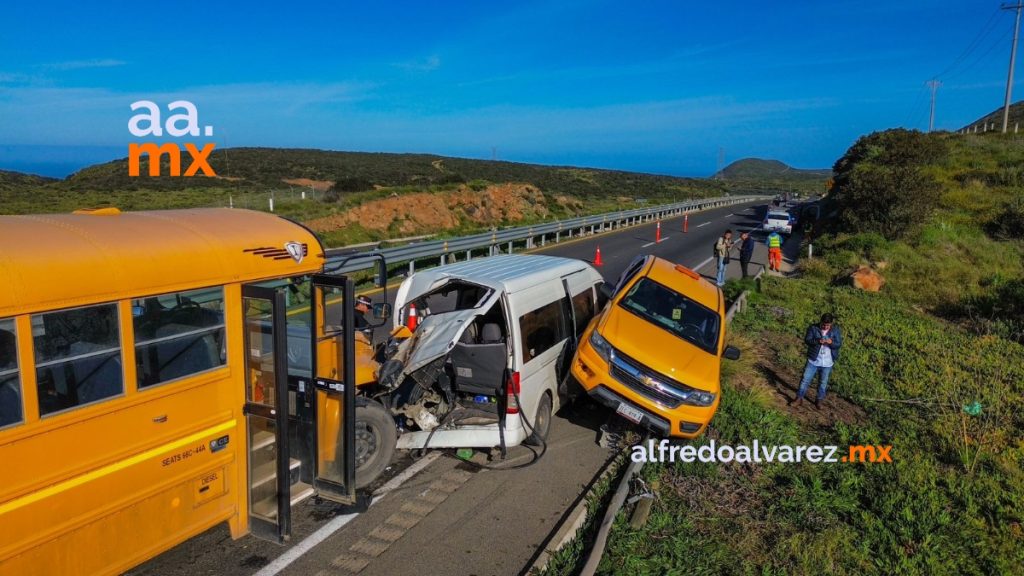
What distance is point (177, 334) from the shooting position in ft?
16.1

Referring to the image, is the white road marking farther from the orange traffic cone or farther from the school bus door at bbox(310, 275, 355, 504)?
the orange traffic cone

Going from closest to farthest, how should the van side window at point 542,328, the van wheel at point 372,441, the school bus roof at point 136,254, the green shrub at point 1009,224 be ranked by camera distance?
the school bus roof at point 136,254
the van wheel at point 372,441
the van side window at point 542,328
the green shrub at point 1009,224

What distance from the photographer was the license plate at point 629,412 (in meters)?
7.51

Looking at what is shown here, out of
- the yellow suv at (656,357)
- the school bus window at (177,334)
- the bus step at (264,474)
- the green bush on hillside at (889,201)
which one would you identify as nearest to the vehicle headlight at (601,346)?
the yellow suv at (656,357)

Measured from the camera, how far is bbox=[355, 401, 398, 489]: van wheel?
654 centimetres

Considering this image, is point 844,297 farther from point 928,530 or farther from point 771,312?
point 928,530

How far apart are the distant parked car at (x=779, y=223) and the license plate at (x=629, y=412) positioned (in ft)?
101

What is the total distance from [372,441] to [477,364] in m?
1.34

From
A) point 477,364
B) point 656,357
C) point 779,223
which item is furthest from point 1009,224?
point 477,364

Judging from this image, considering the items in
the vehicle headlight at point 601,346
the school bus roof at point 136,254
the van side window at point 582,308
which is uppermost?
the school bus roof at point 136,254

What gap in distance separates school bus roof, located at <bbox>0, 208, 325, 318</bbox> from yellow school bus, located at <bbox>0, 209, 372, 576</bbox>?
0.01 meters

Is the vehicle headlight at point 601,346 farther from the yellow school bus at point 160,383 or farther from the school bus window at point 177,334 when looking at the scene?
the school bus window at point 177,334

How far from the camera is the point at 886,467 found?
731 centimetres

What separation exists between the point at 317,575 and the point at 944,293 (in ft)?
58.6
